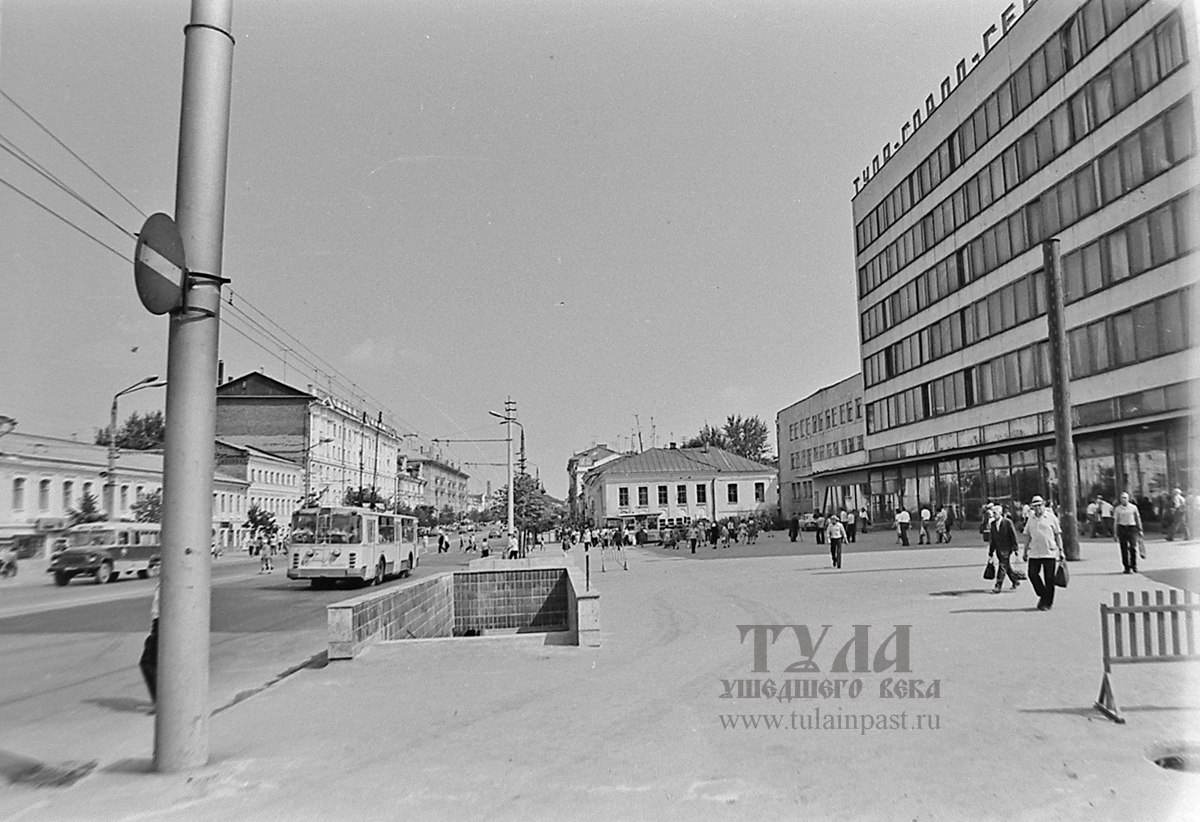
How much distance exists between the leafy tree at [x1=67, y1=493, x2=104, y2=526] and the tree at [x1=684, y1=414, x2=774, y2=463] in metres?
106

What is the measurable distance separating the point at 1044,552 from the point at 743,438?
372 ft

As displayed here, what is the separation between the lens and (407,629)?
13039mm

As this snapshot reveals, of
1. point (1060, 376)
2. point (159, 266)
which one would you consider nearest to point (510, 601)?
point (159, 266)

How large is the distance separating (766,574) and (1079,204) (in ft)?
71.3

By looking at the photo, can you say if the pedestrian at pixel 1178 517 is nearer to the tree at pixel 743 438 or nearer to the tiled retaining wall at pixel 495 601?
the tiled retaining wall at pixel 495 601

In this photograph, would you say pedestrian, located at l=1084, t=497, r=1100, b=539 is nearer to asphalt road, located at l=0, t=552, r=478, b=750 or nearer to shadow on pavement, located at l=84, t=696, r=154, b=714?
asphalt road, located at l=0, t=552, r=478, b=750

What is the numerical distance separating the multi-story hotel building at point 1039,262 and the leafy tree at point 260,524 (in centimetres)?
3837

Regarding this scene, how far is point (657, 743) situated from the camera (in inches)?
253

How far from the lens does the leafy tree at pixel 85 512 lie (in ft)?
64.0

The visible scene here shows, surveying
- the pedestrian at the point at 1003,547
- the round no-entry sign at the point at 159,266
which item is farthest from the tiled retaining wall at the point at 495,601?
the round no-entry sign at the point at 159,266

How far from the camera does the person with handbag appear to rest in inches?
502

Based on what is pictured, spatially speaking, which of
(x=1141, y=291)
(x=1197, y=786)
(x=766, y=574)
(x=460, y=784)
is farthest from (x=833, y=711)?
(x=1141, y=291)

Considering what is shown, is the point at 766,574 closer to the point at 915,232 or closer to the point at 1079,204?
the point at 1079,204

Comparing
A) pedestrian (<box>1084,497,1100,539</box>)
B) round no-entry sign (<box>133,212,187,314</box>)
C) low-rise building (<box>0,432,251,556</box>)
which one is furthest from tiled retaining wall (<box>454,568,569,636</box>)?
pedestrian (<box>1084,497,1100,539</box>)
